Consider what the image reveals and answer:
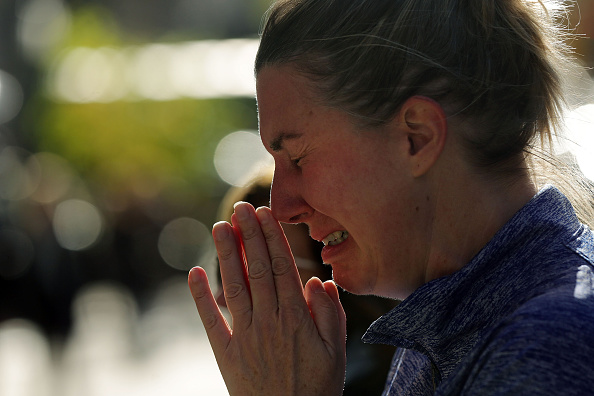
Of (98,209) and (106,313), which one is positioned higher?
(98,209)

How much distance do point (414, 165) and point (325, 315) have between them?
42 centimetres

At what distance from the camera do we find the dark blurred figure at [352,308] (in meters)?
2.43

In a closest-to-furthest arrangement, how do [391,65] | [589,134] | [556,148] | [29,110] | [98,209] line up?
1. [391,65]
2. [556,148]
3. [589,134]
4. [98,209]
5. [29,110]

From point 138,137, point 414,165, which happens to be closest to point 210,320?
point 414,165

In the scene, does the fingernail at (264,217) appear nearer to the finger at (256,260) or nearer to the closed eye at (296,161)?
the finger at (256,260)

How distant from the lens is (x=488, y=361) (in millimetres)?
1130

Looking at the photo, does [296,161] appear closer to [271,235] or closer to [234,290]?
[271,235]

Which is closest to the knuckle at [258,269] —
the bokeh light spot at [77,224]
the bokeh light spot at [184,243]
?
the bokeh light spot at [77,224]

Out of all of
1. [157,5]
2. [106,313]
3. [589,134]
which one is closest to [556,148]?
[589,134]

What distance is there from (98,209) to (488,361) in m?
13.3

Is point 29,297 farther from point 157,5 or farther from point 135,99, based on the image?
point 157,5

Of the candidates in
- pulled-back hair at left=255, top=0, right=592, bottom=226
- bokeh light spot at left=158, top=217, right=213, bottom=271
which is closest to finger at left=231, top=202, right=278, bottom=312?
pulled-back hair at left=255, top=0, right=592, bottom=226

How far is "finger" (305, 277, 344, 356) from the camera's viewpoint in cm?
165

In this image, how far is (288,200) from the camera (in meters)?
1.65
